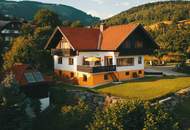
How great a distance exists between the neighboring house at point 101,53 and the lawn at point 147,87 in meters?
2.90

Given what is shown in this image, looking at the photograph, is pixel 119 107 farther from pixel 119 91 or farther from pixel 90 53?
pixel 90 53

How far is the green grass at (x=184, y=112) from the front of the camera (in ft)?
131

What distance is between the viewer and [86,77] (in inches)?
2130

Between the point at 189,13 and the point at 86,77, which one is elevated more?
the point at 189,13

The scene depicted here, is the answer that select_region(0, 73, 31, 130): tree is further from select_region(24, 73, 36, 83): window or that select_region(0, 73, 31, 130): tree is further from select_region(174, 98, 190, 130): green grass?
select_region(174, 98, 190, 130): green grass

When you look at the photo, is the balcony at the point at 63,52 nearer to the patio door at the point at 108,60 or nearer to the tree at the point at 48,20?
the patio door at the point at 108,60

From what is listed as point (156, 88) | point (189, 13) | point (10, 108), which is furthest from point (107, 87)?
point (189, 13)

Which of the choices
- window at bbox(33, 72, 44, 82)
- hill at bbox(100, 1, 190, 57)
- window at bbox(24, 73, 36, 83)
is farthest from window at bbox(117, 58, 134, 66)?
hill at bbox(100, 1, 190, 57)

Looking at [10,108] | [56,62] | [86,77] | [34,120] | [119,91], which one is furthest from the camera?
[56,62]

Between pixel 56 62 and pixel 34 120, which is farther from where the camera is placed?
pixel 56 62

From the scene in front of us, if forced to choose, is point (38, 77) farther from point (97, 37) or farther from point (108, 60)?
point (97, 37)

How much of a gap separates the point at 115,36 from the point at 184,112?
1840 centimetres

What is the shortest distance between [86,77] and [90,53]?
4.61 metres

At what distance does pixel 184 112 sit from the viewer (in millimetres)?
42594
